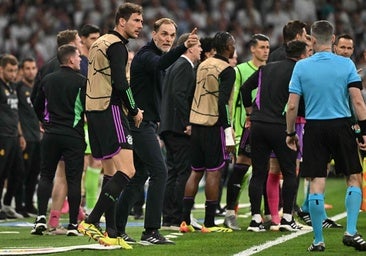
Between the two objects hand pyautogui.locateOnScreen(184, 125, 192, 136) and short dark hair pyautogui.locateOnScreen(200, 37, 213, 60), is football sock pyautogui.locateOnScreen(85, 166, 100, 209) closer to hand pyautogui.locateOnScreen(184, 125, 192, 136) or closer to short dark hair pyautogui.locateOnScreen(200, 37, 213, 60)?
hand pyautogui.locateOnScreen(184, 125, 192, 136)

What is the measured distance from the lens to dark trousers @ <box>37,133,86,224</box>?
43.6ft

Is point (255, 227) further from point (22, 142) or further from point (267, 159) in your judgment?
point (22, 142)

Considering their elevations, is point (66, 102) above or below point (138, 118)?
above

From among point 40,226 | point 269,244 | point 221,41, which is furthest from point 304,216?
point 40,226

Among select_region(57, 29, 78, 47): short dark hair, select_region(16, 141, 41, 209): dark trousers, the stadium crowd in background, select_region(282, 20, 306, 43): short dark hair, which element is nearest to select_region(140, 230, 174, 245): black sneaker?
select_region(57, 29, 78, 47): short dark hair

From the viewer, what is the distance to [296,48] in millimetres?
13250

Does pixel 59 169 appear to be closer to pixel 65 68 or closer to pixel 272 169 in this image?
pixel 65 68

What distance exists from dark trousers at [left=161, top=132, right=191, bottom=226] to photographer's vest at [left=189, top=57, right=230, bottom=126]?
31.8 inches

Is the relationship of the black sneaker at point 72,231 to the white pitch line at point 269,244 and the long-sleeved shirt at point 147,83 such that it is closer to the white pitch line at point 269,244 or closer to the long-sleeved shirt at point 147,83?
the long-sleeved shirt at point 147,83

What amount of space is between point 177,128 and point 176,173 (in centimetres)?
58

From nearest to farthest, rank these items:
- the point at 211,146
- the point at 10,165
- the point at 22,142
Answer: the point at 211,146 < the point at 10,165 < the point at 22,142

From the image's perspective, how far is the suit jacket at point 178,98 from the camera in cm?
1425

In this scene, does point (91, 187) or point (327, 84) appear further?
point (91, 187)

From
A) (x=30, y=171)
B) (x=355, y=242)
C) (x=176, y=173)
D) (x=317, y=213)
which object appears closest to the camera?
(x=355, y=242)
